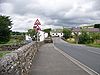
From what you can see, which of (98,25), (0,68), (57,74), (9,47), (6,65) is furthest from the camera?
(98,25)

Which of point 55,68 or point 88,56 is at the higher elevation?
point 55,68

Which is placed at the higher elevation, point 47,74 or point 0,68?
point 0,68

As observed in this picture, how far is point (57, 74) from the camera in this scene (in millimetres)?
12805

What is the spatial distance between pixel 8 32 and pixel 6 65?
9257cm

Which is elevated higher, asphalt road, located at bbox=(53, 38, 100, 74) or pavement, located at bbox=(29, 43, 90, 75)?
pavement, located at bbox=(29, 43, 90, 75)

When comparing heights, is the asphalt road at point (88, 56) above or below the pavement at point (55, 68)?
below

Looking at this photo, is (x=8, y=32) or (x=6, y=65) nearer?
(x=6, y=65)

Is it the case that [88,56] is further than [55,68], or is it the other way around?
[88,56]

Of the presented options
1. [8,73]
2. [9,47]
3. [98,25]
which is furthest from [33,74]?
[98,25]

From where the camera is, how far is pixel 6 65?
5.44 meters

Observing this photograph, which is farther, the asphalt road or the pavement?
the asphalt road

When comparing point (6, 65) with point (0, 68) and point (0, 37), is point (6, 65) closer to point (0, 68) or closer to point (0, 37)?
point (0, 68)

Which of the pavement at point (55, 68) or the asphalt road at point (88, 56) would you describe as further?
the asphalt road at point (88, 56)

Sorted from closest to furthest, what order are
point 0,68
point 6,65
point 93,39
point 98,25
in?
point 0,68 → point 6,65 → point 93,39 → point 98,25
